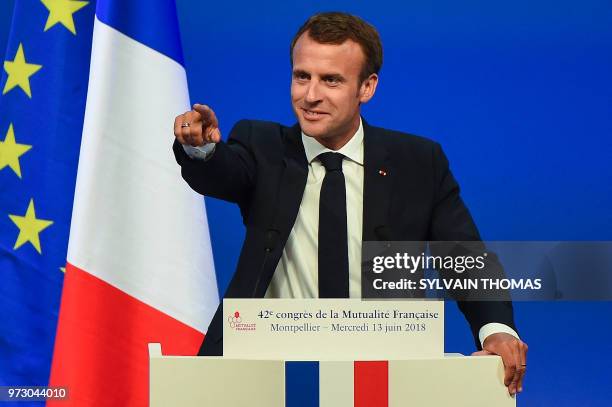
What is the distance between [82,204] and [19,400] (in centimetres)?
73

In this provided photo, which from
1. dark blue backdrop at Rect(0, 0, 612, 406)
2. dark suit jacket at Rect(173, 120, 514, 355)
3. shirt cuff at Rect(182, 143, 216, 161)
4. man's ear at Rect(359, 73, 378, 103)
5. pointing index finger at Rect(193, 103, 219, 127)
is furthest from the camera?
dark blue backdrop at Rect(0, 0, 612, 406)

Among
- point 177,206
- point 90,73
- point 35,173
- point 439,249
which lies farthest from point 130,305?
point 439,249

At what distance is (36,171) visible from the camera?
3.28 metres

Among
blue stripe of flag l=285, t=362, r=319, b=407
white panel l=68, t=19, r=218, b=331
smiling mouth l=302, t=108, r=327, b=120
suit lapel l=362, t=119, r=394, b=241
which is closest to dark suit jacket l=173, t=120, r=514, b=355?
suit lapel l=362, t=119, r=394, b=241

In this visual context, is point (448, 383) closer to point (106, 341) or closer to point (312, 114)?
point (312, 114)

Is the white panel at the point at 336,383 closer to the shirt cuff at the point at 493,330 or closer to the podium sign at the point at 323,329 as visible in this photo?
the podium sign at the point at 323,329

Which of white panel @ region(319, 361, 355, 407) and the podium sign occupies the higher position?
the podium sign

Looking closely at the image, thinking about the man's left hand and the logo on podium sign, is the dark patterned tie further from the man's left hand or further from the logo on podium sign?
the logo on podium sign

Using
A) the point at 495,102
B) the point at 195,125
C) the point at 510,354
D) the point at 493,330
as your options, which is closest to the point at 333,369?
the point at 510,354

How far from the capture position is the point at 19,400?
10.8 feet

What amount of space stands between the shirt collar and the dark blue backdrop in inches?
50.4

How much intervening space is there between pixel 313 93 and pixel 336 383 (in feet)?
2.77

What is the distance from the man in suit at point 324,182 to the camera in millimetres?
2324

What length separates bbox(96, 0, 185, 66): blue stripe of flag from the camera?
322cm
